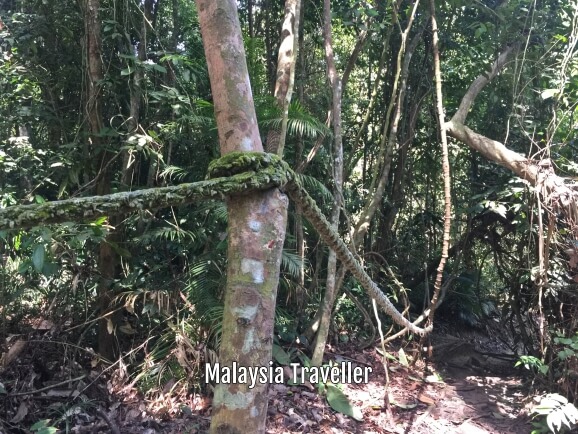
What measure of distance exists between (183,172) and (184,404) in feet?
5.04

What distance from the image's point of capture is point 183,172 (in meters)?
3.33

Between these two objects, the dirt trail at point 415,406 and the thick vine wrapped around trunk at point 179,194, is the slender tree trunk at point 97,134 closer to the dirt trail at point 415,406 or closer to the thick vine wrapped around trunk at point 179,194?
the dirt trail at point 415,406

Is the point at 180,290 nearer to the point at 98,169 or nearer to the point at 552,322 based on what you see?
the point at 98,169

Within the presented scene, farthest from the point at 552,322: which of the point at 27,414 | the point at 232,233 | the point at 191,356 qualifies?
the point at 27,414

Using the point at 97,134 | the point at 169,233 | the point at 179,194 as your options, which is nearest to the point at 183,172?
the point at 169,233

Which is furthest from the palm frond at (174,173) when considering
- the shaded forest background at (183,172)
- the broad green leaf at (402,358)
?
the broad green leaf at (402,358)

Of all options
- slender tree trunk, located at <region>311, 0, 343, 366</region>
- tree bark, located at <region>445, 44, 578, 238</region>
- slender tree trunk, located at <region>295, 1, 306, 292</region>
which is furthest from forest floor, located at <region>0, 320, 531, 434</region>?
tree bark, located at <region>445, 44, 578, 238</region>

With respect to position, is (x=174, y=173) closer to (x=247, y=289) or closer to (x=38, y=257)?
(x=38, y=257)

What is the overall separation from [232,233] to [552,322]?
3105mm

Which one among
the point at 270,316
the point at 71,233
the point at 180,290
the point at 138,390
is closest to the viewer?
the point at 270,316

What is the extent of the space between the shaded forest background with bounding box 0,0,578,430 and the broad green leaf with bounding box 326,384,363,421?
529 mm

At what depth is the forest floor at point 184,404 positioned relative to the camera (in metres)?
2.58

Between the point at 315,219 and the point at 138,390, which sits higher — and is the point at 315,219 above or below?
above

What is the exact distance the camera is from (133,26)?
3.38 meters
